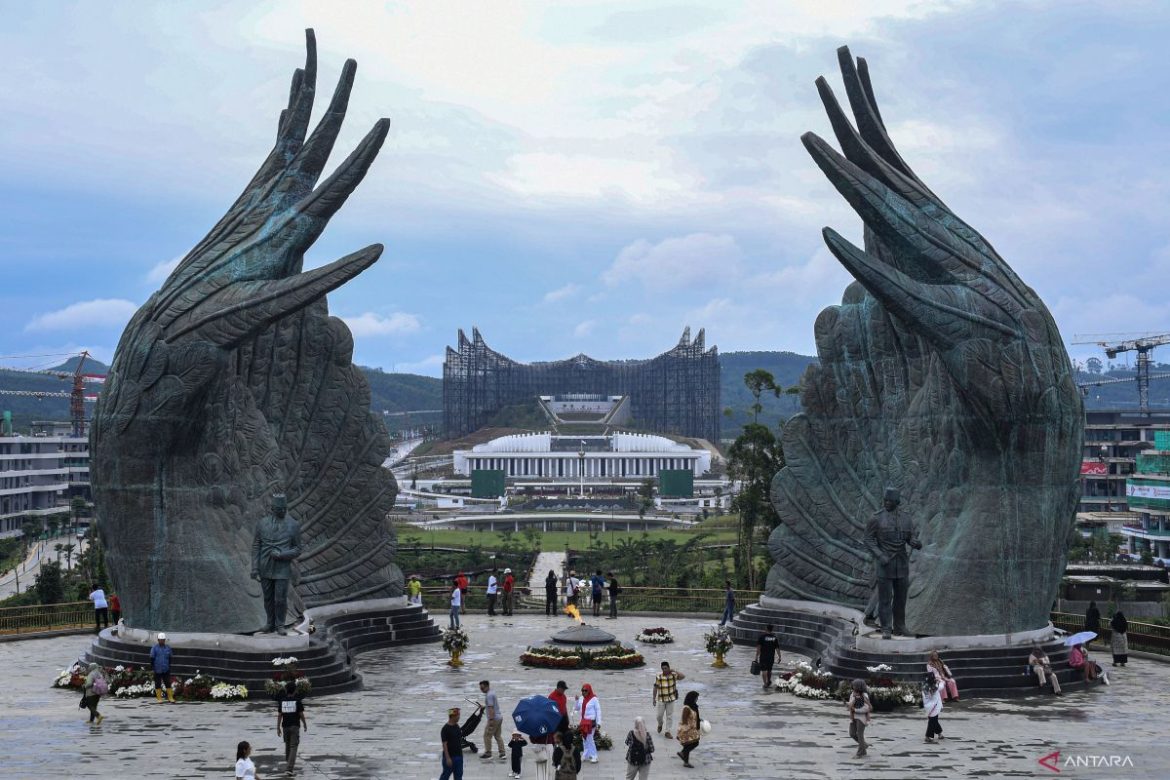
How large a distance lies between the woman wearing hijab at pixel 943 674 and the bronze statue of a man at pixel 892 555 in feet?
3.60

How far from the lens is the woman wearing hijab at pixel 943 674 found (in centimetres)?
1963

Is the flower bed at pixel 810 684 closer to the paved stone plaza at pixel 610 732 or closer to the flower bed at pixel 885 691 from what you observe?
the paved stone plaza at pixel 610 732

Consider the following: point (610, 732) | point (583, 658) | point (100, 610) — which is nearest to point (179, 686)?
point (610, 732)

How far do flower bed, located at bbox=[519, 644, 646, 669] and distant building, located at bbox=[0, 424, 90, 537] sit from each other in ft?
188

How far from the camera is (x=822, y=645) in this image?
26188 mm

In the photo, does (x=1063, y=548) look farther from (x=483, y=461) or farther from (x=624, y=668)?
(x=483, y=461)

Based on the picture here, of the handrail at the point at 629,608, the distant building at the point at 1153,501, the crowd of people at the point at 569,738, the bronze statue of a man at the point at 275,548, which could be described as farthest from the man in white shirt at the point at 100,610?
the distant building at the point at 1153,501

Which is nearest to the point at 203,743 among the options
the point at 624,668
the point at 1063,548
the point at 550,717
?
the point at 550,717

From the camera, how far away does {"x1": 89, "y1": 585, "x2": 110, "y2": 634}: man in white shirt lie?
28984 millimetres

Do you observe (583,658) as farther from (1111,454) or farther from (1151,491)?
(1111,454)

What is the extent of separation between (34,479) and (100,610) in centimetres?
5874

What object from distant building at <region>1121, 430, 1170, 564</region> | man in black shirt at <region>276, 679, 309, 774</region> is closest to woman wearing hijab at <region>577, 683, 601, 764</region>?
man in black shirt at <region>276, 679, 309, 774</region>

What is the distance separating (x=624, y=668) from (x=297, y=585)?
7.10 m

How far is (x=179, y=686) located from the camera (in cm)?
2147
